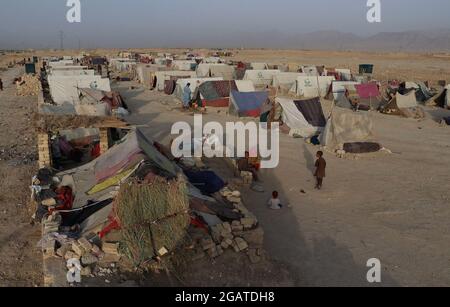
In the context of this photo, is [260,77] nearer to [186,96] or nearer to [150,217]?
[186,96]

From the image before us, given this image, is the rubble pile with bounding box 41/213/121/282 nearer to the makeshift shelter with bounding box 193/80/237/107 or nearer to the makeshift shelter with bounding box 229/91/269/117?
the makeshift shelter with bounding box 229/91/269/117

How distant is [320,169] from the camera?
10.6 m

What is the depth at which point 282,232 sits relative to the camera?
830 cm

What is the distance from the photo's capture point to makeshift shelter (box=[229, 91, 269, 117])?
20391mm

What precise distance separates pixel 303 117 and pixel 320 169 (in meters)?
7.04

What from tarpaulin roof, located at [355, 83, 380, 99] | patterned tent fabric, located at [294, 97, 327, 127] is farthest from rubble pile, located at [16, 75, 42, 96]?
tarpaulin roof, located at [355, 83, 380, 99]

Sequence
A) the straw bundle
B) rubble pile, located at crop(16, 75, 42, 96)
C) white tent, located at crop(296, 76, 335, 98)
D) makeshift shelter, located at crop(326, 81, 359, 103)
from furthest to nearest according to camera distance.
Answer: rubble pile, located at crop(16, 75, 42, 96) < white tent, located at crop(296, 76, 335, 98) < makeshift shelter, located at crop(326, 81, 359, 103) < the straw bundle

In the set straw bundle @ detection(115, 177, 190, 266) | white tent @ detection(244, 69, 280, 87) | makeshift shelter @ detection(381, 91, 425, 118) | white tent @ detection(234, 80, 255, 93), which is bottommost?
straw bundle @ detection(115, 177, 190, 266)

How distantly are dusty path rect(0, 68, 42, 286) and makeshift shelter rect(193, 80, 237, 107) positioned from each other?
9281mm

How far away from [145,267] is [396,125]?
16590mm

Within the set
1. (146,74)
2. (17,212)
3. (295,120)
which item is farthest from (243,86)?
(17,212)
